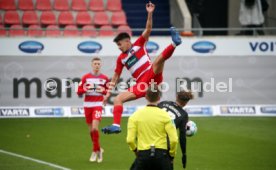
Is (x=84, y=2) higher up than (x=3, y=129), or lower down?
higher up

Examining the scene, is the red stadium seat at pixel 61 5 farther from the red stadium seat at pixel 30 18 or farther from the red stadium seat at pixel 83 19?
the red stadium seat at pixel 30 18

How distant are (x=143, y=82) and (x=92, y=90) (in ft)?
9.23

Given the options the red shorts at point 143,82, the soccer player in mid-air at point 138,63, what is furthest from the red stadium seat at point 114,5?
the red shorts at point 143,82

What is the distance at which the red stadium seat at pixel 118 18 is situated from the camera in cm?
2986

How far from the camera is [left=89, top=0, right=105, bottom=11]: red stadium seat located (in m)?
30.3

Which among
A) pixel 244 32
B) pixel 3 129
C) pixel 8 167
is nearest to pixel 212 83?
pixel 244 32

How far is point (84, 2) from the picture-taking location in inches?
1196

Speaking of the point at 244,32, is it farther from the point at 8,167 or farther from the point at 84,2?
the point at 8,167

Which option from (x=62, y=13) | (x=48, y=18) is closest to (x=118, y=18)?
(x=62, y=13)

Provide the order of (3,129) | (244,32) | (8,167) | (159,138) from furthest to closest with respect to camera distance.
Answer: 1. (244,32)
2. (3,129)
3. (8,167)
4. (159,138)

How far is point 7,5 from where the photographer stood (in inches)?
1163

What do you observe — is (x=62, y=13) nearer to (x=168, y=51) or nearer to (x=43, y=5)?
(x=43, y=5)

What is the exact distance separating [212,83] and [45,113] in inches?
238

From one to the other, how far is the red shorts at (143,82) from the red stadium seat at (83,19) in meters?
14.8
